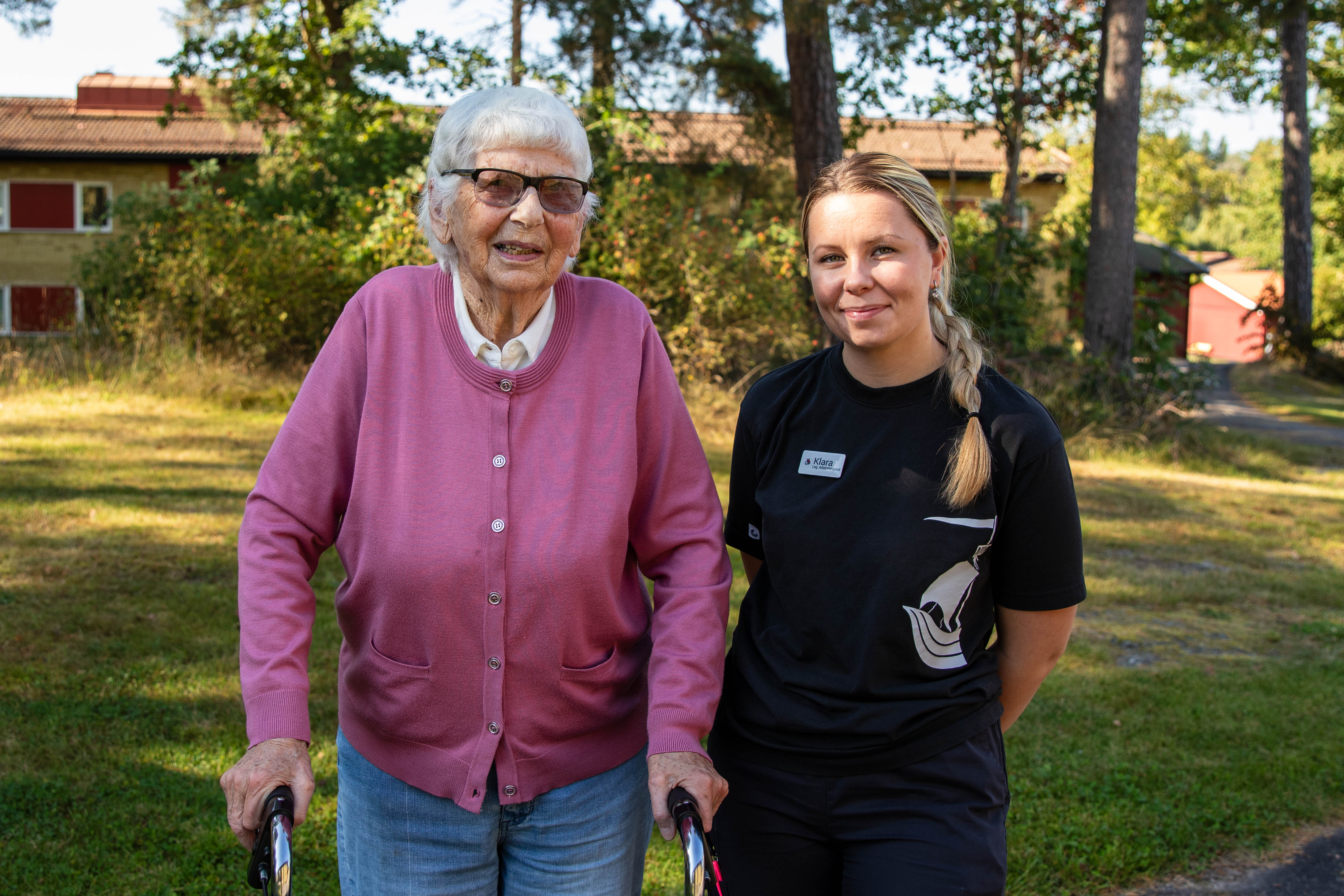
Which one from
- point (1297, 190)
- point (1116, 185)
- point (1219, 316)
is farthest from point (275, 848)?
point (1219, 316)

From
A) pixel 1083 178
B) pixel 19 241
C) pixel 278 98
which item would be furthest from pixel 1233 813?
pixel 19 241

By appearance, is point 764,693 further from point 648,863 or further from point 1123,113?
point 1123,113

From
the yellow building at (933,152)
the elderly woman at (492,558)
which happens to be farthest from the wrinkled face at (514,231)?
the yellow building at (933,152)

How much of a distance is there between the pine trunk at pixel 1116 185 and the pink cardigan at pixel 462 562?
13.0 meters

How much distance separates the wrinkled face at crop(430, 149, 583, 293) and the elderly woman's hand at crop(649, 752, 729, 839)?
879 millimetres

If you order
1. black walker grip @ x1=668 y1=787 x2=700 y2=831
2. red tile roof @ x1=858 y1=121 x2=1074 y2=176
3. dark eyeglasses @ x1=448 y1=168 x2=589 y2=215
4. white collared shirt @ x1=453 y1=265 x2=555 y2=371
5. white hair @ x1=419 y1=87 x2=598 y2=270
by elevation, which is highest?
red tile roof @ x1=858 y1=121 x2=1074 y2=176

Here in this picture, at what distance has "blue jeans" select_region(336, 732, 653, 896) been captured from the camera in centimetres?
201

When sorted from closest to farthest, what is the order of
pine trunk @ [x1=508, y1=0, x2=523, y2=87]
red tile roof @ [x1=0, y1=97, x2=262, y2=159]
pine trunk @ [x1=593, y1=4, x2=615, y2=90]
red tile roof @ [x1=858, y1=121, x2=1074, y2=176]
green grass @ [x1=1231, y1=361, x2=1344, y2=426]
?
pine trunk @ [x1=508, y1=0, x2=523, y2=87] < pine trunk @ [x1=593, y1=4, x2=615, y2=90] < green grass @ [x1=1231, y1=361, x2=1344, y2=426] < red tile roof @ [x1=858, y1=121, x2=1074, y2=176] < red tile roof @ [x1=0, y1=97, x2=262, y2=159]

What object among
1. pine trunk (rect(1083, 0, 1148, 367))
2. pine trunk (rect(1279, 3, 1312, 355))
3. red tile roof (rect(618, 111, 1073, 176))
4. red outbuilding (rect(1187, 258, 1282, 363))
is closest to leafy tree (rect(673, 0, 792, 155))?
red tile roof (rect(618, 111, 1073, 176))

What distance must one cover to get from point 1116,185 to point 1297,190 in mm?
16588

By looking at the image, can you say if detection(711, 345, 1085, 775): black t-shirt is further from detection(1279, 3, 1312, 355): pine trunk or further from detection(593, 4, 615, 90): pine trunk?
detection(1279, 3, 1312, 355): pine trunk

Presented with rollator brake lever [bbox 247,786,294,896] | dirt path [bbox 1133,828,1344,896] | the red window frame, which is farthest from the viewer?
the red window frame

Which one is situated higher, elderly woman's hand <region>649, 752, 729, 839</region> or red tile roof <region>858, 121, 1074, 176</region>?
red tile roof <region>858, 121, 1074, 176</region>

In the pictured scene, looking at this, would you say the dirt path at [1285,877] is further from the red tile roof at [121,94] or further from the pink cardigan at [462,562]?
the red tile roof at [121,94]
